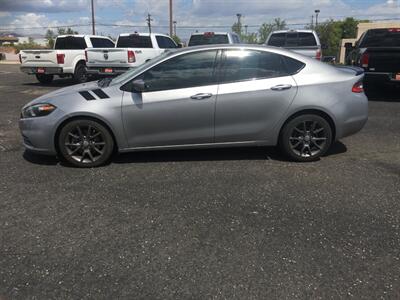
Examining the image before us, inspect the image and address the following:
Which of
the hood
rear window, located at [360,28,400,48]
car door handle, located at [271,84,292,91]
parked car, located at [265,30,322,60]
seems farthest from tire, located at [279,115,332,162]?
parked car, located at [265,30,322,60]

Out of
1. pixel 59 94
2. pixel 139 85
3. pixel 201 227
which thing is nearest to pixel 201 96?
pixel 139 85

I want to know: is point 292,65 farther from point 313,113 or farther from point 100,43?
point 100,43

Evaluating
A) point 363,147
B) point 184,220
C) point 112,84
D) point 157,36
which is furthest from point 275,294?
point 157,36

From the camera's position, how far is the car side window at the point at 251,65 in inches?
205

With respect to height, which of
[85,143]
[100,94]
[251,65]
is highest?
[251,65]

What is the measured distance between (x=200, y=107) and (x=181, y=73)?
508mm

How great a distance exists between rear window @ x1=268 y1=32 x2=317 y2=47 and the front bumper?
31.9ft

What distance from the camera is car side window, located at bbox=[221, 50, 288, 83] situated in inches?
205

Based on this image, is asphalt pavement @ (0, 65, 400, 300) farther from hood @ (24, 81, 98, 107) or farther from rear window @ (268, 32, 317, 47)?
rear window @ (268, 32, 317, 47)

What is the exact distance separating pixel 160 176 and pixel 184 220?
48.4 inches

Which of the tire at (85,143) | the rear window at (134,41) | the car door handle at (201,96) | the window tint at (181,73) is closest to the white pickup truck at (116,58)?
the rear window at (134,41)

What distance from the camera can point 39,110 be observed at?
512cm

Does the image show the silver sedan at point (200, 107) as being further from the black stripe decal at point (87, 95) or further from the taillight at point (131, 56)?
the taillight at point (131, 56)

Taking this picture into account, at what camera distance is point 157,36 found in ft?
47.1
